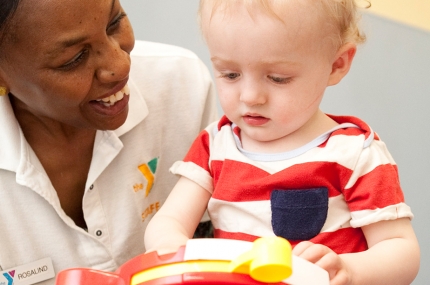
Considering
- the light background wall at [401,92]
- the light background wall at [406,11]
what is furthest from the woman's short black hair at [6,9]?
the light background wall at [406,11]

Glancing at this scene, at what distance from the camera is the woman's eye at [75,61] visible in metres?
0.87

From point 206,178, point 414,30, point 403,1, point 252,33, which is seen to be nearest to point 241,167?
point 206,178

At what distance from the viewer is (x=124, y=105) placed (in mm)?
963

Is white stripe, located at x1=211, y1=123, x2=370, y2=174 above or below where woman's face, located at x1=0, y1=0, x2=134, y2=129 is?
below

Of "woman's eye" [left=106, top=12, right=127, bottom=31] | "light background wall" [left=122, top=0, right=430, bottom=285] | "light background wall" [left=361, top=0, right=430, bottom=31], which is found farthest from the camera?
"light background wall" [left=361, top=0, right=430, bottom=31]

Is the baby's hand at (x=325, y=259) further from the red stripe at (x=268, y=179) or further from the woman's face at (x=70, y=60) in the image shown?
the woman's face at (x=70, y=60)

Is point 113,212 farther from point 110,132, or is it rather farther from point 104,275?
→ point 104,275

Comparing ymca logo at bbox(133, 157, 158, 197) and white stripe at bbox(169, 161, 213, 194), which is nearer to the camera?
white stripe at bbox(169, 161, 213, 194)

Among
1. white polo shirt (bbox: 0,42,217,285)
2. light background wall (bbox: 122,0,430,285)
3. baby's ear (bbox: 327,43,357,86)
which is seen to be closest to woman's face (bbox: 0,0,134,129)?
white polo shirt (bbox: 0,42,217,285)

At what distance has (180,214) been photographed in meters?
0.92

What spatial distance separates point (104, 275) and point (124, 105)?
0.41 metres

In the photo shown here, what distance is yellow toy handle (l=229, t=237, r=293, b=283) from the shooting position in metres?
0.51

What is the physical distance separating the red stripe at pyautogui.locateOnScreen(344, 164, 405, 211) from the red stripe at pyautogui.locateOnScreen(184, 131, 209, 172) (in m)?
0.24

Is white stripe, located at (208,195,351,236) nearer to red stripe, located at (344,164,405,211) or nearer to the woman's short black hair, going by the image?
red stripe, located at (344,164,405,211)
